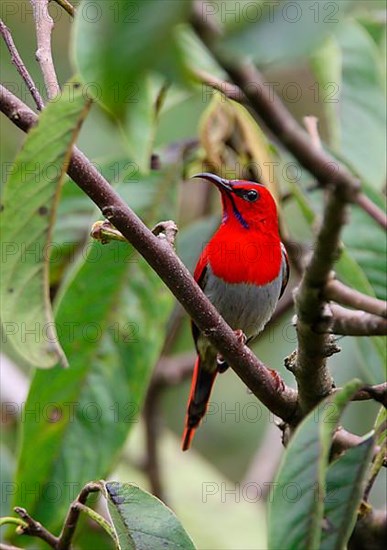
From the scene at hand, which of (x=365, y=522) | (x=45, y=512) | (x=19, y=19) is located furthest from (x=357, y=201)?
(x=19, y=19)

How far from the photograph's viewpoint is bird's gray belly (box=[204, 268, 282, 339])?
349cm

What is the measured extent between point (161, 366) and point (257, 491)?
0.74 meters

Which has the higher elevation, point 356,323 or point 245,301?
point 356,323

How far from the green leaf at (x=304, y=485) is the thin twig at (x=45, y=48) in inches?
28.0

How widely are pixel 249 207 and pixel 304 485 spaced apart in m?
2.36

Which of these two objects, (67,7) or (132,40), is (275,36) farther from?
(67,7)

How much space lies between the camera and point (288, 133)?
919mm

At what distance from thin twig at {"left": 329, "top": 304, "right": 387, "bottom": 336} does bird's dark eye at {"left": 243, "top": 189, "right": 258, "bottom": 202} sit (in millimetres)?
2263

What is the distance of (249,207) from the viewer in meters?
3.74

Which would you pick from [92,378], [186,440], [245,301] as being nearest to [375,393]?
[92,378]

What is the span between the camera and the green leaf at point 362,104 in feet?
10.4

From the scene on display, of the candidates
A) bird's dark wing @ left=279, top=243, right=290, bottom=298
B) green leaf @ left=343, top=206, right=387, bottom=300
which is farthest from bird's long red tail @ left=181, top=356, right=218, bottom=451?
green leaf @ left=343, top=206, right=387, bottom=300

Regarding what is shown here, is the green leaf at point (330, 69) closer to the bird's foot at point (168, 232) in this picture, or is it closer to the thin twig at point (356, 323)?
the bird's foot at point (168, 232)

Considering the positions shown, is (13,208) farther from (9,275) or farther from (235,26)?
(235,26)
